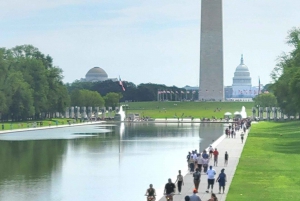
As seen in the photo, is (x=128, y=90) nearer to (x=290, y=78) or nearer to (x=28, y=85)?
(x=28, y=85)

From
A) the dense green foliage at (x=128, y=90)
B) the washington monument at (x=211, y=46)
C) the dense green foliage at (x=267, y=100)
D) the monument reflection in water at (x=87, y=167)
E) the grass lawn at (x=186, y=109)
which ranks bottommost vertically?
the monument reflection in water at (x=87, y=167)

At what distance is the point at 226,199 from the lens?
23.0m

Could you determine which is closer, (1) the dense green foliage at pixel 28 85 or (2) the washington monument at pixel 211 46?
(1) the dense green foliage at pixel 28 85

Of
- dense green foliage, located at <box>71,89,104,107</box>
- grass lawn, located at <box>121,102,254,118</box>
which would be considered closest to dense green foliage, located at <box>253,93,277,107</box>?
grass lawn, located at <box>121,102,254,118</box>

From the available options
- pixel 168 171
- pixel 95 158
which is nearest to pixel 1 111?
pixel 95 158

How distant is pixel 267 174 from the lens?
100 ft

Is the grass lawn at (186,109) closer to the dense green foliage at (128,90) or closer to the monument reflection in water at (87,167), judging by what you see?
the dense green foliage at (128,90)

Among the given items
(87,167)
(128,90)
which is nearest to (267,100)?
(128,90)

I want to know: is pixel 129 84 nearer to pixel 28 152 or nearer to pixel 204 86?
pixel 204 86

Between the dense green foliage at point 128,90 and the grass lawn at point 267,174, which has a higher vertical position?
the dense green foliage at point 128,90

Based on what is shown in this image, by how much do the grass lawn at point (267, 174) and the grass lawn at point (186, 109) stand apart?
72.8 m

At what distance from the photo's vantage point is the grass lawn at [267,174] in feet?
80.1

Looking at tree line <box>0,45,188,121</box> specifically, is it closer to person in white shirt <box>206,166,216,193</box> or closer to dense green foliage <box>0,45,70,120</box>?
dense green foliage <box>0,45,70,120</box>

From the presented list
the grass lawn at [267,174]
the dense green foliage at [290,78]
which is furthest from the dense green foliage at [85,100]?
the grass lawn at [267,174]
